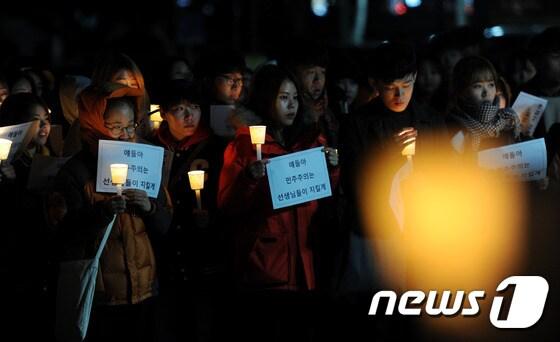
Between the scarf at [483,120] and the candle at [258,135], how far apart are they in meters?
1.70

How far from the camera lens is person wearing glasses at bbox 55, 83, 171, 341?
6.43 meters

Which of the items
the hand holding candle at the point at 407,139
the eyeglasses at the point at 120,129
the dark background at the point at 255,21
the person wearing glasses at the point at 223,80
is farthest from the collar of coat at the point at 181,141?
the dark background at the point at 255,21

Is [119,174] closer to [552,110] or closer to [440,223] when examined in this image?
[440,223]

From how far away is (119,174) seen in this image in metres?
6.24

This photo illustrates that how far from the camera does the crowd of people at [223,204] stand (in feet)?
21.7

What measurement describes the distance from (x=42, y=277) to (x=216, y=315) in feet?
4.14

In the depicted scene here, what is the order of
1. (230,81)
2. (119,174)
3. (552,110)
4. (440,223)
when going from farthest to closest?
(552,110), (230,81), (440,223), (119,174)

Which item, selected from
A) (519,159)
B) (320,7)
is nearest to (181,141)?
(519,159)

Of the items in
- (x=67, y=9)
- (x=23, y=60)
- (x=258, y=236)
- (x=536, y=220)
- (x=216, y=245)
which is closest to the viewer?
(x=258, y=236)

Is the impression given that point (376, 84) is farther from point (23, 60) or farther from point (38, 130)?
point (23, 60)

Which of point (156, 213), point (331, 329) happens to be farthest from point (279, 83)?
point (331, 329)

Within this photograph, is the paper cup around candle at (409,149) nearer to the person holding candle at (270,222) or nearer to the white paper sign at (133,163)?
the person holding candle at (270,222)

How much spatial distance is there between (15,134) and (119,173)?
1.44 metres

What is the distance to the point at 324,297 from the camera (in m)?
7.52
